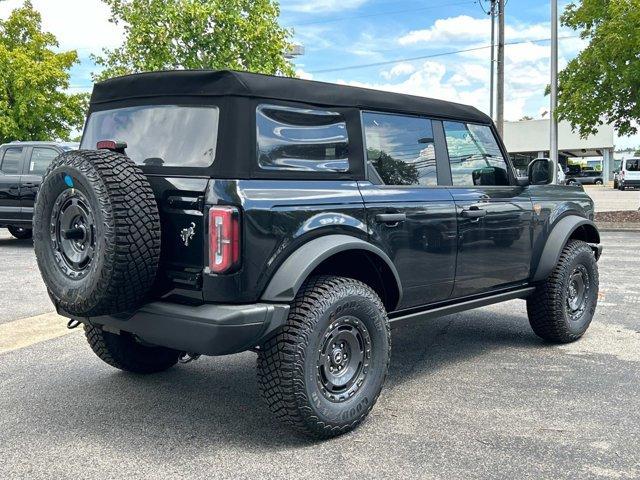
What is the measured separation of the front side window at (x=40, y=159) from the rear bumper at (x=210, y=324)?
9261 mm

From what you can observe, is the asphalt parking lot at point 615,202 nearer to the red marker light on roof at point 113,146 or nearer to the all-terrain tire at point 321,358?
the all-terrain tire at point 321,358

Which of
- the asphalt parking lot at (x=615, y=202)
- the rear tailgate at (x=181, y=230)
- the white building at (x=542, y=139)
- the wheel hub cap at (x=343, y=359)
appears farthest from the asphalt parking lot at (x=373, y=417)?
the white building at (x=542, y=139)

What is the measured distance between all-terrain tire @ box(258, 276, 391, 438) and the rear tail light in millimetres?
452

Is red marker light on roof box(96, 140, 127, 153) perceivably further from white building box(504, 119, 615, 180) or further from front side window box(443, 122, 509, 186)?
white building box(504, 119, 615, 180)

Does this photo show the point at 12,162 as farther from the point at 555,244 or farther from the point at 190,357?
the point at 555,244

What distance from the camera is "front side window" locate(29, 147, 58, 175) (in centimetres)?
1152

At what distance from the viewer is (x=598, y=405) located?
12.8 feet

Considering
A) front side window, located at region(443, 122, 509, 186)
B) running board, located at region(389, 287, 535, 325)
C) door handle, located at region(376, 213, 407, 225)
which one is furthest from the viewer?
front side window, located at region(443, 122, 509, 186)

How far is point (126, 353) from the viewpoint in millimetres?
4383

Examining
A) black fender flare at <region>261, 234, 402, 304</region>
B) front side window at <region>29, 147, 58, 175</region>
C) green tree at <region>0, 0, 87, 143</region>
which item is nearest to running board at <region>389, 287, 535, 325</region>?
black fender flare at <region>261, 234, 402, 304</region>

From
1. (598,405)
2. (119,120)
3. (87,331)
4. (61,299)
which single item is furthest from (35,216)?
(598,405)

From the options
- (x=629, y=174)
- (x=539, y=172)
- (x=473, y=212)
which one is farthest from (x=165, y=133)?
(x=629, y=174)

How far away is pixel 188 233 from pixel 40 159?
9545mm

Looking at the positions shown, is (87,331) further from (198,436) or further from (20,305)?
(20,305)
